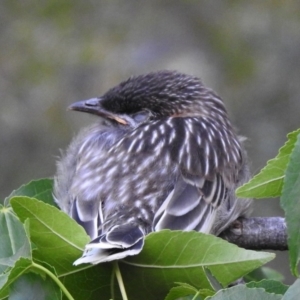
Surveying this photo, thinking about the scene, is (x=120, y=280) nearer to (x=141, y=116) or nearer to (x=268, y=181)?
(x=268, y=181)

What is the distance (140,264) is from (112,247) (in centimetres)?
22

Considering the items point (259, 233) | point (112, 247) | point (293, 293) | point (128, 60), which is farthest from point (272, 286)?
point (128, 60)

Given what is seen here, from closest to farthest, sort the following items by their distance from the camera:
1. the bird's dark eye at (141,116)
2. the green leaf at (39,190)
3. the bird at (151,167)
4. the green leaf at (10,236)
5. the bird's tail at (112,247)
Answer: the bird's tail at (112,247) < the green leaf at (10,236) < the bird at (151,167) < the green leaf at (39,190) < the bird's dark eye at (141,116)

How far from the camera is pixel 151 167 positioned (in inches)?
164

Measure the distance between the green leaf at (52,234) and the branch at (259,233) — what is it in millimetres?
1506

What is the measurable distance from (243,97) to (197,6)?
5.45 feet

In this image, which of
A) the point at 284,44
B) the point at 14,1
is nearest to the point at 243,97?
the point at 284,44

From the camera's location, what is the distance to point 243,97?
1104 centimetres

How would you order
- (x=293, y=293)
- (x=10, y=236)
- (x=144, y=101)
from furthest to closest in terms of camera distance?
(x=144, y=101) < (x=10, y=236) < (x=293, y=293)

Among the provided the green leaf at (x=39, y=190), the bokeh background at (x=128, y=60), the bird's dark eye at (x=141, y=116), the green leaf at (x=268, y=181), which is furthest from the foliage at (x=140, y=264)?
the bokeh background at (x=128, y=60)

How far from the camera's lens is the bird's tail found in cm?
265

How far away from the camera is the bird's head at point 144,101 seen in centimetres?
498

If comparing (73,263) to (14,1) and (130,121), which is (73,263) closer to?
(130,121)

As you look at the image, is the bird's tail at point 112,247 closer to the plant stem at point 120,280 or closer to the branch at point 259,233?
the plant stem at point 120,280
